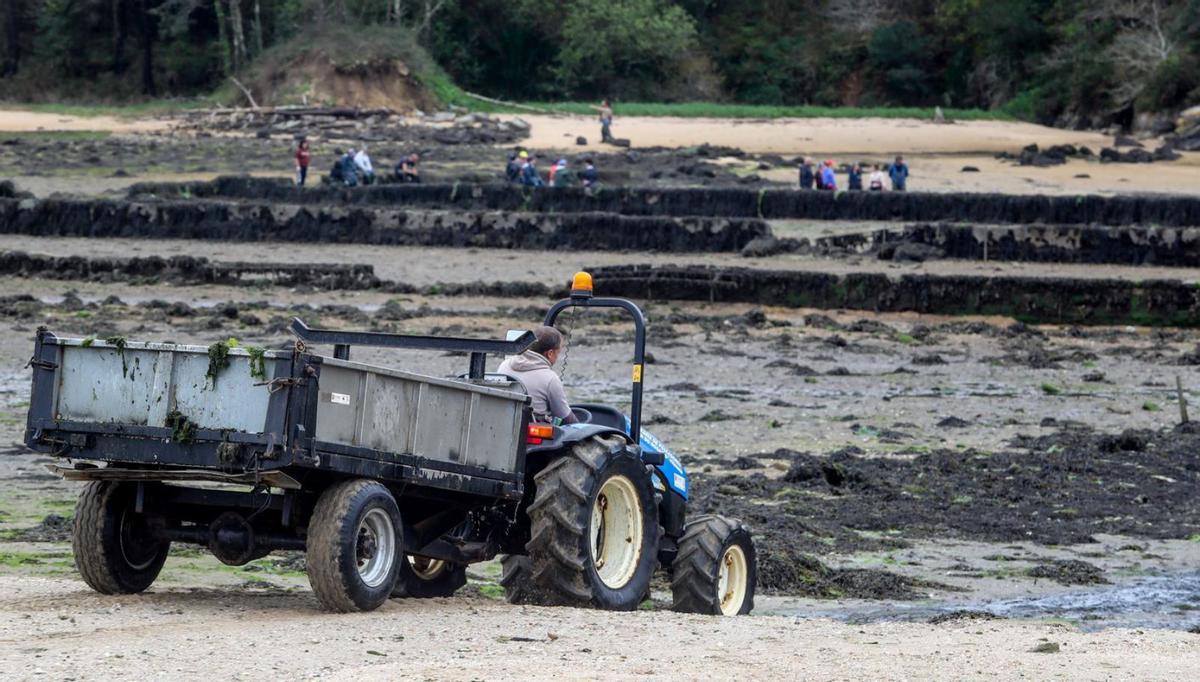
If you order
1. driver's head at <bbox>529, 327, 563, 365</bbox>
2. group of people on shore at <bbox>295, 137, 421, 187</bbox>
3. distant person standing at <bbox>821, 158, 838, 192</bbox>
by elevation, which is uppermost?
distant person standing at <bbox>821, 158, 838, 192</bbox>

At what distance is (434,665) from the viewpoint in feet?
24.8

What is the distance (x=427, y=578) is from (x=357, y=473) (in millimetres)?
1754

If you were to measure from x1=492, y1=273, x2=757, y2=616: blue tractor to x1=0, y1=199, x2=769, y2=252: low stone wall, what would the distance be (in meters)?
27.7

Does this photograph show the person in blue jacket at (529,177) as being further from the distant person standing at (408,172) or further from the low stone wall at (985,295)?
the low stone wall at (985,295)

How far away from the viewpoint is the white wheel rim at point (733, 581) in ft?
34.9

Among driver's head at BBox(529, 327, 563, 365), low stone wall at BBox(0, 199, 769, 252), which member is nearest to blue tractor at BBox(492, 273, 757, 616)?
driver's head at BBox(529, 327, 563, 365)

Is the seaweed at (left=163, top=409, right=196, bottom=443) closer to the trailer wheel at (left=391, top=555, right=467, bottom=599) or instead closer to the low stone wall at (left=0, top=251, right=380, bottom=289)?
the trailer wheel at (left=391, top=555, right=467, bottom=599)

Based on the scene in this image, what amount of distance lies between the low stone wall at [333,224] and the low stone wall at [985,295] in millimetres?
6283

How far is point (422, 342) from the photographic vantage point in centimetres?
999

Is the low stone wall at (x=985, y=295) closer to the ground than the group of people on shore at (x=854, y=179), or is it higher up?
closer to the ground

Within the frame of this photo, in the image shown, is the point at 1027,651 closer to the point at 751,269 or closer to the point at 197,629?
the point at 197,629

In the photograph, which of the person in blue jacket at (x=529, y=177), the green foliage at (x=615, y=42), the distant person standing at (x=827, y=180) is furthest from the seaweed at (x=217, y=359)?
the green foliage at (x=615, y=42)

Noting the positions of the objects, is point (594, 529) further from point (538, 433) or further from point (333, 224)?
point (333, 224)

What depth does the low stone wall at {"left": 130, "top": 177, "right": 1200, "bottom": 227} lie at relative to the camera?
1548 inches
